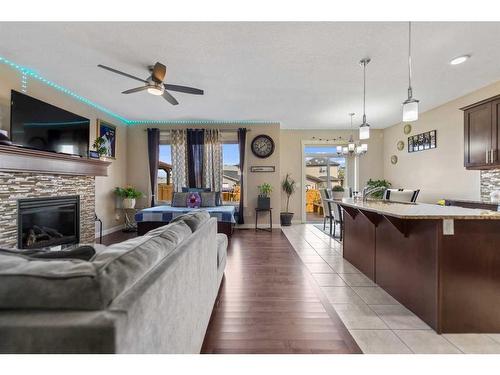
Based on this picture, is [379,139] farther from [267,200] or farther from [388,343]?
[388,343]

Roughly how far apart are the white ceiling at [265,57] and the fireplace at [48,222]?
1.86m

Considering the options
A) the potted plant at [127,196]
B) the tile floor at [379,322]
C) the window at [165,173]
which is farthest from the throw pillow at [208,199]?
the tile floor at [379,322]

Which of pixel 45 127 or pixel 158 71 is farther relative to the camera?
pixel 45 127

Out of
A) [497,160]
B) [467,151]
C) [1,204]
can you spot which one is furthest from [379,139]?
[1,204]

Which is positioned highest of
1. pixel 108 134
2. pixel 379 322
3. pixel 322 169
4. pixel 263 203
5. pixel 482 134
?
pixel 108 134

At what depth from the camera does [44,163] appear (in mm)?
3184

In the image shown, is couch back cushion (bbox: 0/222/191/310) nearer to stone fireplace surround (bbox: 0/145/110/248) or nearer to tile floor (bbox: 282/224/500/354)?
tile floor (bbox: 282/224/500/354)

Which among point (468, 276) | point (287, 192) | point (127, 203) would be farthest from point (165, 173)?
point (468, 276)

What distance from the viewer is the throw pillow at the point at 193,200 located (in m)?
5.28

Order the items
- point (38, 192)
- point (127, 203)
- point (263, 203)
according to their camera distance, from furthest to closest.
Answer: point (263, 203) → point (127, 203) → point (38, 192)

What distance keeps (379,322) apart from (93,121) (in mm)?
5630

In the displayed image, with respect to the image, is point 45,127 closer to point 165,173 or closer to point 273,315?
point 165,173

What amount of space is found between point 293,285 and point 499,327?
1.63 meters

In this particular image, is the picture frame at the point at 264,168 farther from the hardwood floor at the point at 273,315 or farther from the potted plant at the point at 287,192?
the hardwood floor at the point at 273,315
